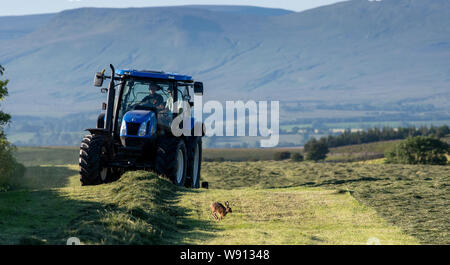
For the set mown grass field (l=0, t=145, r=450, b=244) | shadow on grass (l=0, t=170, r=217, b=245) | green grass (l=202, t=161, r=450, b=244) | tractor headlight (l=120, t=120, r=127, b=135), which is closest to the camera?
shadow on grass (l=0, t=170, r=217, b=245)

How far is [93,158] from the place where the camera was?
15.6m

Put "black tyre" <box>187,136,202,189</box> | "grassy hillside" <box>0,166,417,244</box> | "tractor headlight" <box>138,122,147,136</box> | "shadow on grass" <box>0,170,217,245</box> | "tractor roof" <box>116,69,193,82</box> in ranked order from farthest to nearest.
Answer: "black tyre" <box>187,136,202,189</box> → "tractor roof" <box>116,69,193,82</box> → "tractor headlight" <box>138,122,147,136</box> → "grassy hillside" <box>0,166,417,244</box> → "shadow on grass" <box>0,170,217,245</box>

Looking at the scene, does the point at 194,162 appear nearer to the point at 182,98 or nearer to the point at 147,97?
the point at 182,98

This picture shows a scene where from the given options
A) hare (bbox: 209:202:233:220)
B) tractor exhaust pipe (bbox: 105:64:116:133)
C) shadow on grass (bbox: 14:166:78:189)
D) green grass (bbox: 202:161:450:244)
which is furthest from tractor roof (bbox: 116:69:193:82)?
shadow on grass (bbox: 14:166:78:189)

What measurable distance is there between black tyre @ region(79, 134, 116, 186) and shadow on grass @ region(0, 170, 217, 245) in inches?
18.2

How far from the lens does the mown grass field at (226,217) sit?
10203 millimetres

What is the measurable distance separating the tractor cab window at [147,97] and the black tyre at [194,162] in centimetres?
140

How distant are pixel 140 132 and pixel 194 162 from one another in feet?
10.3

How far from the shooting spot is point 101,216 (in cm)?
1134

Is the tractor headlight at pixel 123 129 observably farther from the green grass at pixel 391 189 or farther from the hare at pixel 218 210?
the green grass at pixel 391 189

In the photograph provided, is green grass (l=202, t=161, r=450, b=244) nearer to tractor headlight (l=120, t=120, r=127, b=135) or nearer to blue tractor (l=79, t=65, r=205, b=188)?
blue tractor (l=79, t=65, r=205, b=188)

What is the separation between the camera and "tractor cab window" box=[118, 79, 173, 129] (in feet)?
54.7

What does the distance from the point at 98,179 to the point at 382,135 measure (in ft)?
283
